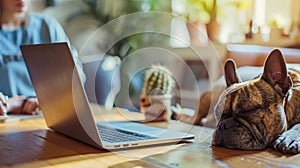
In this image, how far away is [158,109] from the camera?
1.53m

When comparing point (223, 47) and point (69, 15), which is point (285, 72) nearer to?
point (223, 47)

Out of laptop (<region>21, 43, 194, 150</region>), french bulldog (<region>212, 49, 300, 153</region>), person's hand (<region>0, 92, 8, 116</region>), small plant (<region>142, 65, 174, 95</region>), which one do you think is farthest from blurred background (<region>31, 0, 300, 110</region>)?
french bulldog (<region>212, 49, 300, 153</region>)

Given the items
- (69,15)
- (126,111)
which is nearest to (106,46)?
(69,15)

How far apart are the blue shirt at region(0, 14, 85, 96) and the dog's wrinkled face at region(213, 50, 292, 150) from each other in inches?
43.0

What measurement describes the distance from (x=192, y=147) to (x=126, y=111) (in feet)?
2.03

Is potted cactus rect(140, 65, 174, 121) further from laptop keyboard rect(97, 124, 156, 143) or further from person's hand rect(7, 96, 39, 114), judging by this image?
person's hand rect(7, 96, 39, 114)

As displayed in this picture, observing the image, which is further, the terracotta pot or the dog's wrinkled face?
the terracotta pot

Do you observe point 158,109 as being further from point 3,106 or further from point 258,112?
point 3,106

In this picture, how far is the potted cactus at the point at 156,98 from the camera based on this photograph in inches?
59.7

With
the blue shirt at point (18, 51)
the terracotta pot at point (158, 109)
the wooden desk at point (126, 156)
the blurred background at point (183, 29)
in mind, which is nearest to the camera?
the wooden desk at point (126, 156)

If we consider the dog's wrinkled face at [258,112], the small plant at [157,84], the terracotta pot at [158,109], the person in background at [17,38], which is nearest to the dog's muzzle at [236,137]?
the dog's wrinkled face at [258,112]

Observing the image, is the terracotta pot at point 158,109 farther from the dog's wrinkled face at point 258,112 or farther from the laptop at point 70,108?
the dog's wrinkled face at point 258,112

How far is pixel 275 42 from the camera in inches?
115

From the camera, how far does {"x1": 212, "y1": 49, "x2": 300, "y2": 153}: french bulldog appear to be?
3.54 feet
